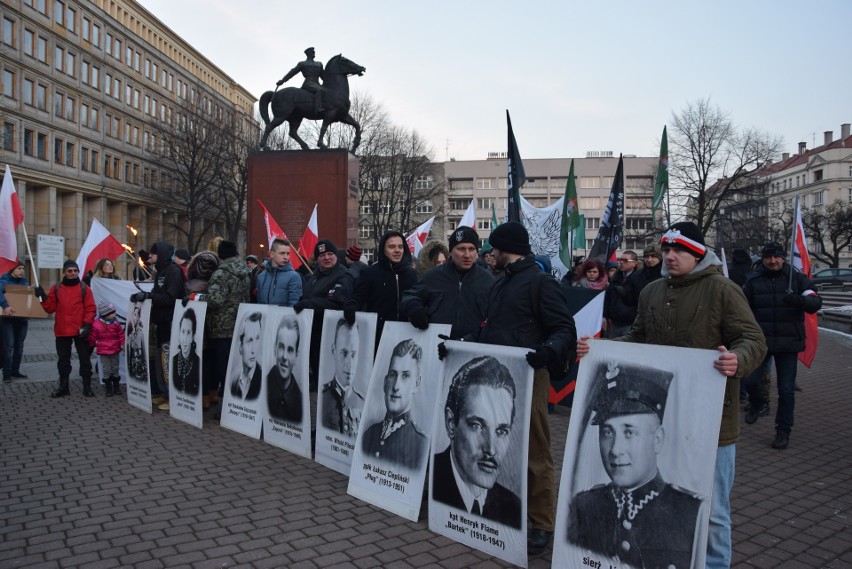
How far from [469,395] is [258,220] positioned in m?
12.7

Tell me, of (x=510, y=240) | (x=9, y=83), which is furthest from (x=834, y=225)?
(x=9, y=83)

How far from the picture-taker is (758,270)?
7.74 meters

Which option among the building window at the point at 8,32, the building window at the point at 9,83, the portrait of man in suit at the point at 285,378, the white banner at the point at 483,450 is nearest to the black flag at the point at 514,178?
the portrait of man in suit at the point at 285,378

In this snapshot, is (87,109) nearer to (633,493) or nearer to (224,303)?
(224,303)

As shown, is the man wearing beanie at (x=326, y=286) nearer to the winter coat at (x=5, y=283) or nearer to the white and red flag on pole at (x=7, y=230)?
the white and red flag on pole at (x=7, y=230)

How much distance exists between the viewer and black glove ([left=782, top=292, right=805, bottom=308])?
23.2 ft

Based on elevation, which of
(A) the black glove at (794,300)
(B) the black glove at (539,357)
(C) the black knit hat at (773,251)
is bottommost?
(B) the black glove at (539,357)

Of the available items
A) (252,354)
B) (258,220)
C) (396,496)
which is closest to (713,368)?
(396,496)

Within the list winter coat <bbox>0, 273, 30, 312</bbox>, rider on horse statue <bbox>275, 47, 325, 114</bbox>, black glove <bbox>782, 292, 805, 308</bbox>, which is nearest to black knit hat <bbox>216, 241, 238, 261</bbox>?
winter coat <bbox>0, 273, 30, 312</bbox>

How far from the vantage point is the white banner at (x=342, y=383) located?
576cm

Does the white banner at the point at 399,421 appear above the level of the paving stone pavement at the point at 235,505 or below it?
above

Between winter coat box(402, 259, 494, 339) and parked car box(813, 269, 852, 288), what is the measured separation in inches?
1859

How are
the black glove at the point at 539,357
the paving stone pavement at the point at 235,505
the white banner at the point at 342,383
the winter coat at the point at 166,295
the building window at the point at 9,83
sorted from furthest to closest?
1. the building window at the point at 9,83
2. the winter coat at the point at 166,295
3. the white banner at the point at 342,383
4. the paving stone pavement at the point at 235,505
5. the black glove at the point at 539,357

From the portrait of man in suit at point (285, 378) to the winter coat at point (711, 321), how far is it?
371 cm
